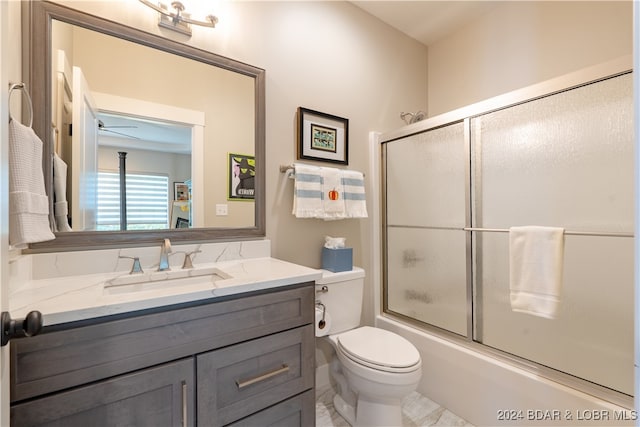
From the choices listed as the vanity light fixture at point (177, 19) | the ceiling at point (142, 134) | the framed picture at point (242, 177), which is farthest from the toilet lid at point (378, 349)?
the vanity light fixture at point (177, 19)

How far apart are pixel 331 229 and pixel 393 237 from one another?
1.83 feet

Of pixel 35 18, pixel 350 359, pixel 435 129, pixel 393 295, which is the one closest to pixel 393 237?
pixel 393 295

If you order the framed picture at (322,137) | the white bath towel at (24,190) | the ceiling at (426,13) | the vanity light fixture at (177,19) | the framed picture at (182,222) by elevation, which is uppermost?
the ceiling at (426,13)

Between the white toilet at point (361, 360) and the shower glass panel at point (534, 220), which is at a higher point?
the shower glass panel at point (534, 220)

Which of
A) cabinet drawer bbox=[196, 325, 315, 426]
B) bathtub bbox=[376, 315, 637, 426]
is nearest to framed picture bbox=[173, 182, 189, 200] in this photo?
cabinet drawer bbox=[196, 325, 315, 426]

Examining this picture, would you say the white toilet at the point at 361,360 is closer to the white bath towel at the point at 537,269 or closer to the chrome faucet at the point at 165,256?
the white bath towel at the point at 537,269

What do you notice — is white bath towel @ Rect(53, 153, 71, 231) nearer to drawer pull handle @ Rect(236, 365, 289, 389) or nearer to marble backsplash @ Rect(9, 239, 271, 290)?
marble backsplash @ Rect(9, 239, 271, 290)

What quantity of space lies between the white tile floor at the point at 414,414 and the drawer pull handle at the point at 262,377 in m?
0.72

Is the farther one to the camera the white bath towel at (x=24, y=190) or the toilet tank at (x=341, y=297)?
the toilet tank at (x=341, y=297)

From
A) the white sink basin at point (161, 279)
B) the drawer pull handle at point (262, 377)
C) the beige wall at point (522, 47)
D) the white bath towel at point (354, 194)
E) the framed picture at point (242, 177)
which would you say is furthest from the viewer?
the white bath towel at point (354, 194)

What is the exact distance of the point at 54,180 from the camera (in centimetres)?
113

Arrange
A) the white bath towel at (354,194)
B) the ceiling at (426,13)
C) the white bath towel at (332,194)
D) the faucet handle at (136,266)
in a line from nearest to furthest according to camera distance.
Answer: the faucet handle at (136,266) → the white bath towel at (332,194) → the white bath towel at (354,194) → the ceiling at (426,13)

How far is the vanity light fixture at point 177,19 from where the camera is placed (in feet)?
4.36

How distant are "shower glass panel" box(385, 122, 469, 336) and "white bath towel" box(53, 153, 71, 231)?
6.09 feet
